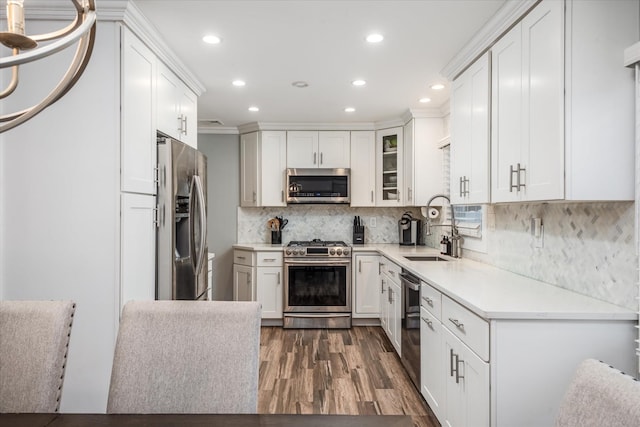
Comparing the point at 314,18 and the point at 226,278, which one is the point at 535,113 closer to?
the point at 314,18

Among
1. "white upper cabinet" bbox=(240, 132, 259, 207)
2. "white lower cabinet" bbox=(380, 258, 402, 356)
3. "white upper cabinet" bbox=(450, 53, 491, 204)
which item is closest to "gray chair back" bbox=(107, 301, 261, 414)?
"white upper cabinet" bbox=(450, 53, 491, 204)

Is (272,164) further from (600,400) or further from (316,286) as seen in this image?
(600,400)

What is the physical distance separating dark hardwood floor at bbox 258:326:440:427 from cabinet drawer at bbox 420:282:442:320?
71 centimetres

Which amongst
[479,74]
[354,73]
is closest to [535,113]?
[479,74]

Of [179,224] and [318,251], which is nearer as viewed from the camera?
[179,224]

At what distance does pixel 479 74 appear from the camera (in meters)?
2.51

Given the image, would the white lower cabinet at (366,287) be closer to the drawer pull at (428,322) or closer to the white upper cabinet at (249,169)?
the white upper cabinet at (249,169)

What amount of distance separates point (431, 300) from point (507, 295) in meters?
0.56

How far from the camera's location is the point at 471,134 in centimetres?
261

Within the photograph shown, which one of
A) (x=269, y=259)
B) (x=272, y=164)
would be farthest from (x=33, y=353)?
(x=272, y=164)

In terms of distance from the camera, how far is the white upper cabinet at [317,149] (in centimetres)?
494

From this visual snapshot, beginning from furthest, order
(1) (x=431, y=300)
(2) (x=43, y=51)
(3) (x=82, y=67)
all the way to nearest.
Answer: (1) (x=431, y=300), (3) (x=82, y=67), (2) (x=43, y=51)

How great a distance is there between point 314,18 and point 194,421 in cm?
206

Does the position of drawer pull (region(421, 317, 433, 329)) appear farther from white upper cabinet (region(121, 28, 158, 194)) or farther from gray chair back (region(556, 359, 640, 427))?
white upper cabinet (region(121, 28, 158, 194))
